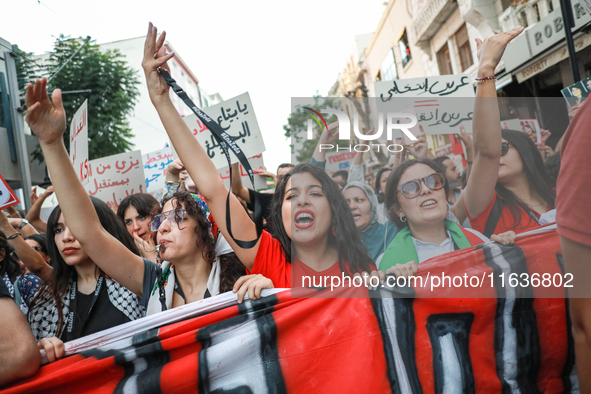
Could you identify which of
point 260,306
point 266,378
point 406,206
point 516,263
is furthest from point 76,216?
point 516,263

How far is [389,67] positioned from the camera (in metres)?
21.3

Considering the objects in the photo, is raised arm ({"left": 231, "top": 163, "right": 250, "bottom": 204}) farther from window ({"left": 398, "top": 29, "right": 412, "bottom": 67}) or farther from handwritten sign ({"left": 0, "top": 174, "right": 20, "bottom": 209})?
window ({"left": 398, "top": 29, "right": 412, "bottom": 67})

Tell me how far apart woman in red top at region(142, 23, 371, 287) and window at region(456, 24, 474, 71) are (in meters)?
12.0

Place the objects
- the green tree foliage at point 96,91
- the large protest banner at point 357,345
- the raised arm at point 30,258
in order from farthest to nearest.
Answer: the green tree foliage at point 96,91 → the raised arm at point 30,258 → the large protest banner at point 357,345

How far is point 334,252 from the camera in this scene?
1748mm

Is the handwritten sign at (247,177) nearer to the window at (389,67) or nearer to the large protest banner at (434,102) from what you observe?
the large protest banner at (434,102)

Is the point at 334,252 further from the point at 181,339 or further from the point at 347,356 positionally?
the point at 181,339

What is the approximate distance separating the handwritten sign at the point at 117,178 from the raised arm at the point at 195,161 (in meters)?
2.89

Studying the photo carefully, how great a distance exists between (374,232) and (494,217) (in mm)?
459

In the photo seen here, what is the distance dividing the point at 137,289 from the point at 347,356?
106cm

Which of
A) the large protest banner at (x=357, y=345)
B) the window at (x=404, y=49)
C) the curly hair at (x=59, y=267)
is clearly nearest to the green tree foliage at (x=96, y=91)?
the window at (x=404, y=49)

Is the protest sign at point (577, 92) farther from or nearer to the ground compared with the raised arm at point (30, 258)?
farther from the ground

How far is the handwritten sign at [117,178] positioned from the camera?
4555 mm

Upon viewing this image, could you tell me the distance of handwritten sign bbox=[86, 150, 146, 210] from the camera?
14.9 feet
